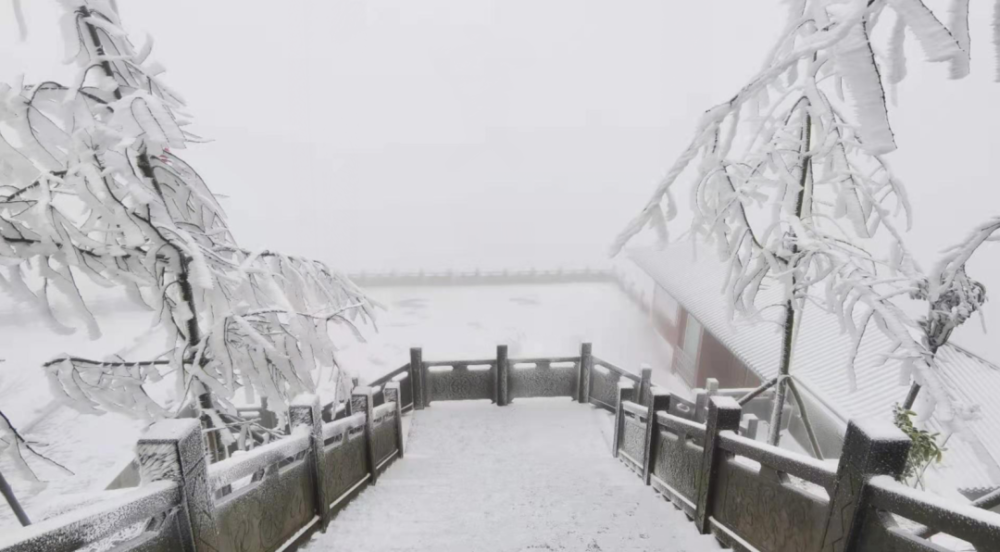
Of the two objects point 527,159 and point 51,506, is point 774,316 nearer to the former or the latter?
point 51,506

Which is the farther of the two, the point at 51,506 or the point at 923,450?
the point at 51,506

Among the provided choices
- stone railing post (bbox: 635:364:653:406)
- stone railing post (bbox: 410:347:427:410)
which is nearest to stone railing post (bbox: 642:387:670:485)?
stone railing post (bbox: 635:364:653:406)

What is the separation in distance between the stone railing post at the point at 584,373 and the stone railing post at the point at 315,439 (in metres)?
5.69

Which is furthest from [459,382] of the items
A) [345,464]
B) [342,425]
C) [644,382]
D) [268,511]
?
[268,511]

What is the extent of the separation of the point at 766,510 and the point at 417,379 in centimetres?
658

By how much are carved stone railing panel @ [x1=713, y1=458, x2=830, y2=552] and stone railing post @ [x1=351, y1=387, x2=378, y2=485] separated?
384 centimetres

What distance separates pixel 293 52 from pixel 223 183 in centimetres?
10018

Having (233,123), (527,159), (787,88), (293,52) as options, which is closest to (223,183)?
(233,123)

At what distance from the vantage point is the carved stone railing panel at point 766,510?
2891 millimetres

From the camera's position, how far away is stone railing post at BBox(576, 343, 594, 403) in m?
8.89

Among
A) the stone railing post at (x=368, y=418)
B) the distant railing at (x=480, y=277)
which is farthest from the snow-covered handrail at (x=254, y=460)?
the distant railing at (x=480, y=277)

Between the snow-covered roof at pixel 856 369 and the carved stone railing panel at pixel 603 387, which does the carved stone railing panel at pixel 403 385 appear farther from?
the snow-covered roof at pixel 856 369

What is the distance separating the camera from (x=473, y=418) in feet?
27.6

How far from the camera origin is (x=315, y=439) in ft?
13.4
